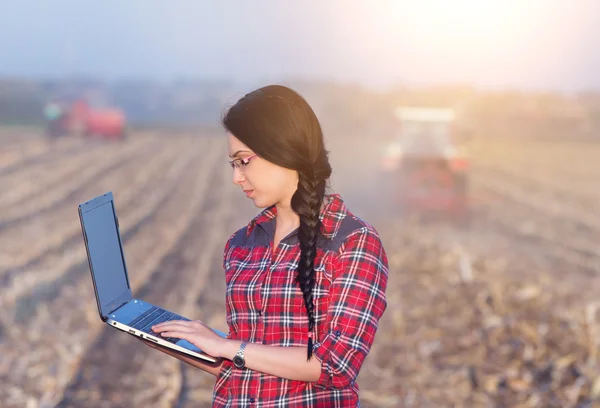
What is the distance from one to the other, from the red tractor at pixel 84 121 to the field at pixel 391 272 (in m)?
0.24

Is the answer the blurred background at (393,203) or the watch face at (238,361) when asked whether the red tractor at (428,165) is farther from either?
the watch face at (238,361)

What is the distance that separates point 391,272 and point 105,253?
5.97m

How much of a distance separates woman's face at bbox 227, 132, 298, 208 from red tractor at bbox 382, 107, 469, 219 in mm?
7476

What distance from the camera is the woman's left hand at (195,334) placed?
2006mm

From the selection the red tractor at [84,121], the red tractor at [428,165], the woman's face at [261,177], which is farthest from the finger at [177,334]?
the red tractor at [84,121]

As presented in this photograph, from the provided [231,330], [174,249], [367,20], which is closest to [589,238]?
[367,20]

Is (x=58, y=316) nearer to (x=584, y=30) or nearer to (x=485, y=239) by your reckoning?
(x=485, y=239)

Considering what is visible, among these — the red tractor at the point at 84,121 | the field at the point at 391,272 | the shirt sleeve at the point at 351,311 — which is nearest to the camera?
the shirt sleeve at the point at 351,311

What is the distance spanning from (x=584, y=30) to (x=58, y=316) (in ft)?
18.4

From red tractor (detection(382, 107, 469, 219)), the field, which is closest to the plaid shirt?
the field

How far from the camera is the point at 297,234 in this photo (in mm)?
2119

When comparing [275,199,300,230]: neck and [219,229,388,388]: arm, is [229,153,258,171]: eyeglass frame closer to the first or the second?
[275,199,300,230]: neck

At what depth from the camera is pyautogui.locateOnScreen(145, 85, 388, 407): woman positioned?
1975 mm

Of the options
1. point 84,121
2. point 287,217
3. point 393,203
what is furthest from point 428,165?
point 287,217
